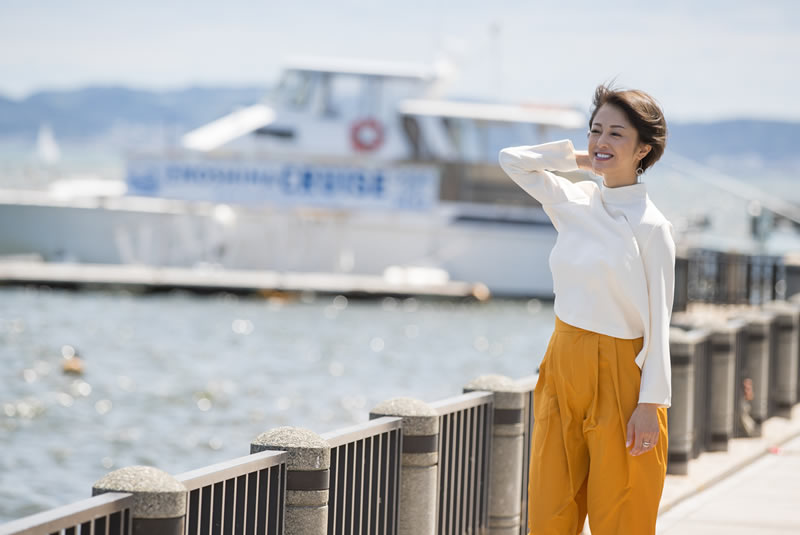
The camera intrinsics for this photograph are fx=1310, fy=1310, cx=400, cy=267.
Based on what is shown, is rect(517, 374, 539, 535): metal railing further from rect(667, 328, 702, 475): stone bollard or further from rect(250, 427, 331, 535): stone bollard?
rect(667, 328, 702, 475): stone bollard

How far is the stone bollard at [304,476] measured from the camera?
181 inches

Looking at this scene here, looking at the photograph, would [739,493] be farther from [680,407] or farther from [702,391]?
[702,391]

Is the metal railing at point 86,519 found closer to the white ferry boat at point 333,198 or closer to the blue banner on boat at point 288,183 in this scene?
the white ferry boat at point 333,198

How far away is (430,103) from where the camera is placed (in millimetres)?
A: 46031

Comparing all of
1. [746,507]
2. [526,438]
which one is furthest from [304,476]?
[746,507]

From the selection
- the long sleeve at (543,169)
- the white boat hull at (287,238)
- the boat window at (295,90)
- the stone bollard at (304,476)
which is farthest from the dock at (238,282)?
the long sleeve at (543,169)

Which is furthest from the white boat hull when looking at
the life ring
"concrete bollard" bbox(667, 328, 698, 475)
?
"concrete bollard" bbox(667, 328, 698, 475)

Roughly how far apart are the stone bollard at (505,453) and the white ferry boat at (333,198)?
36.8 metres

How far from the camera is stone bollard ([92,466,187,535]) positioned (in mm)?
3764

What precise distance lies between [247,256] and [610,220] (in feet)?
135

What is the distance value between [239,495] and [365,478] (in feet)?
3.13

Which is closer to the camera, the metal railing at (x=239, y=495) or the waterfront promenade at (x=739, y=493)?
the metal railing at (x=239, y=495)

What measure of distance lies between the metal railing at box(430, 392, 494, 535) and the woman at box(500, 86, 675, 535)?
1341 mm

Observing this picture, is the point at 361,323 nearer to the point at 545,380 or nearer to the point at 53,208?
the point at 53,208
